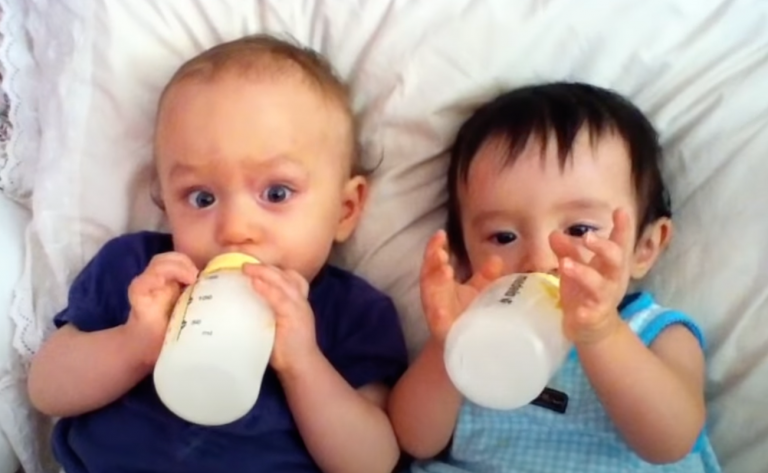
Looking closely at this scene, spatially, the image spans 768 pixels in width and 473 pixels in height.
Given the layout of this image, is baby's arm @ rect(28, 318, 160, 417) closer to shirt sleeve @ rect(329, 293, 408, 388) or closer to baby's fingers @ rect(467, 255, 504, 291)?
shirt sleeve @ rect(329, 293, 408, 388)

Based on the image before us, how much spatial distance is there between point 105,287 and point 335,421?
11.2 inches

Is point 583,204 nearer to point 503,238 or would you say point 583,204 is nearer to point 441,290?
point 503,238

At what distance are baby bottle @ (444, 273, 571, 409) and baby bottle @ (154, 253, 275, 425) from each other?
158mm

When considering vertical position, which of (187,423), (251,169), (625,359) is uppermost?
(251,169)

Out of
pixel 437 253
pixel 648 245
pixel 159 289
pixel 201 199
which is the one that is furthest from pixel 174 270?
pixel 648 245

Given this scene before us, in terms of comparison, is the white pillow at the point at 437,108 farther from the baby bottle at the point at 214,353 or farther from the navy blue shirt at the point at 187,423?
the baby bottle at the point at 214,353

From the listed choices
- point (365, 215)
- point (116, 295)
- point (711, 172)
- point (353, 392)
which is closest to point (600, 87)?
point (711, 172)

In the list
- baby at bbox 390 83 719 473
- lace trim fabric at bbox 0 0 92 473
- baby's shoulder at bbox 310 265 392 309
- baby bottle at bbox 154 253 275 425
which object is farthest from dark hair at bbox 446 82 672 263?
lace trim fabric at bbox 0 0 92 473

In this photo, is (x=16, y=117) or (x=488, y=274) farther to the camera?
(x=16, y=117)

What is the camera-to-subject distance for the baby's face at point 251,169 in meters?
1.14

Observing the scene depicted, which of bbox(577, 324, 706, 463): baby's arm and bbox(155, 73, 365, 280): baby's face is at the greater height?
bbox(155, 73, 365, 280): baby's face

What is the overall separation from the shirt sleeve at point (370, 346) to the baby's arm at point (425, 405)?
3 centimetres

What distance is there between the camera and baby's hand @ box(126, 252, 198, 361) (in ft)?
3.49

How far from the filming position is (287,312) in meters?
1.05
